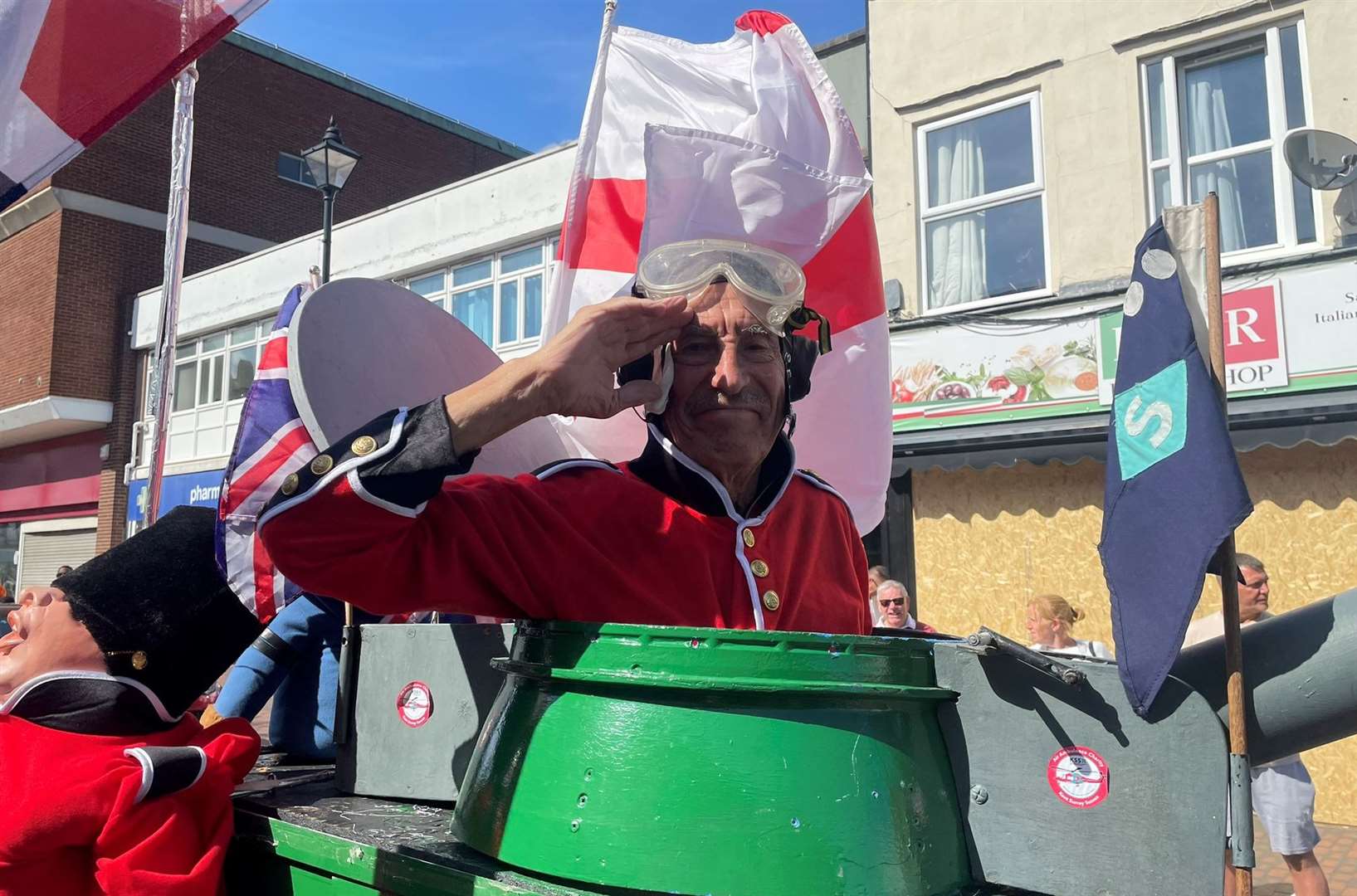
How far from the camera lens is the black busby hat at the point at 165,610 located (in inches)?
79.5

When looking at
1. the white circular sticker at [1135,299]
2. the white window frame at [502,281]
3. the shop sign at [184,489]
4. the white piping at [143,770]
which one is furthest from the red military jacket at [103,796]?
the shop sign at [184,489]

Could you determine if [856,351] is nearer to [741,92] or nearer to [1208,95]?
[741,92]

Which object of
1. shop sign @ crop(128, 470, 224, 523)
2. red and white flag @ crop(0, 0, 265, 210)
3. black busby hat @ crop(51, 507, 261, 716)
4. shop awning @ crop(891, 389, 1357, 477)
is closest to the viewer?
black busby hat @ crop(51, 507, 261, 716)

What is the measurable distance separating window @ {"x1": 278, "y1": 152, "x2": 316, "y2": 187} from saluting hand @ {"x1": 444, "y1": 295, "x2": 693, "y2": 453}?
23218 millimetres

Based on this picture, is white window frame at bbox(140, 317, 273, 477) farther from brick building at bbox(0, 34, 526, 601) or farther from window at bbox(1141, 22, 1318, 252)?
window at bbox(1141, 22, 1318, 252)

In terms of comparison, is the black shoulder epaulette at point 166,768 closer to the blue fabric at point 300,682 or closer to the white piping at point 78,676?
the white piping at point 78,676

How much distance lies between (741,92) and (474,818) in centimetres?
200

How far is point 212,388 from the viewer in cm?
1981

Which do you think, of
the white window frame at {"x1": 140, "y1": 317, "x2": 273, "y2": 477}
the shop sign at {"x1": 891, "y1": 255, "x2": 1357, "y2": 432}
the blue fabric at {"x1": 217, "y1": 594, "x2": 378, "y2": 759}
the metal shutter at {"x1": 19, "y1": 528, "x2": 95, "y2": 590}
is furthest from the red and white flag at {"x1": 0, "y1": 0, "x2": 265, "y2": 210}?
the metal shutter at {"x1": 19, "y1": 528, "x2": 95, "y2": 590}

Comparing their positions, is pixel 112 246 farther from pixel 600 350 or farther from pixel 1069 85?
pixel 600 350

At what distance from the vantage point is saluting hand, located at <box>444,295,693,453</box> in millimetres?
1569

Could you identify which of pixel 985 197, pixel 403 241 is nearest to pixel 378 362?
pixel 985 197

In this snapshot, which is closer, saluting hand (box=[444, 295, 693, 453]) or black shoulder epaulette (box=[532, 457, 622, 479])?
saluting hand (box=[444, 295, 693, 453])

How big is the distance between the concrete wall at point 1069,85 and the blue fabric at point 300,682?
6691 mm
